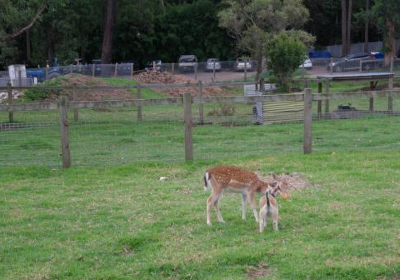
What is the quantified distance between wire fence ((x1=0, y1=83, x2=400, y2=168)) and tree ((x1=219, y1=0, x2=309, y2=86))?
806 inches

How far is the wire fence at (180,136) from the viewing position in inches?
550

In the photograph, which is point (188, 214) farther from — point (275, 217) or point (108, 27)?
point (108, 27)

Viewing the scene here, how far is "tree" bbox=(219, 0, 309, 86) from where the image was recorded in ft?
139

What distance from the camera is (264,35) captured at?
41.9 metres

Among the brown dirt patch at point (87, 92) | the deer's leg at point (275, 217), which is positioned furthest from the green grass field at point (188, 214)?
the brown dirt patch at point (87, 92)

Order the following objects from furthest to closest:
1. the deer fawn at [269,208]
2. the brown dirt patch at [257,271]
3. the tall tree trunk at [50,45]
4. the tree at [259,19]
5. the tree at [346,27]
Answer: the tree at [346,27], the tall tree trunk at [50,45], the tree at [259,19], the deer fawn at [269,208], the brown dirt patch at [257,271]

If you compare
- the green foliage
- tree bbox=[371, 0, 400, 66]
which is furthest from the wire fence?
tree bbox=[371, 0, 400, 66]

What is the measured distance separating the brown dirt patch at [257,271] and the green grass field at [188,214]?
0.01 m

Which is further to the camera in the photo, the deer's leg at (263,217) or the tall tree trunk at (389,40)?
the tall tree trunk at (389,40)

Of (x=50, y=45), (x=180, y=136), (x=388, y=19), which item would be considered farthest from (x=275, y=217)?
(x=50, y=45)

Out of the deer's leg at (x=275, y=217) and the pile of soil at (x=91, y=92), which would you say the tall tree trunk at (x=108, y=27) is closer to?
the pile of soil at (x=91, y=92)

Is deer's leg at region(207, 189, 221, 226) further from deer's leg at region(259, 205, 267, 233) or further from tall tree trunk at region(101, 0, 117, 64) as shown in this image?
tall tree trunk at region(101, 0, 117, 64)

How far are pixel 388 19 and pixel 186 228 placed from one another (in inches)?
1748

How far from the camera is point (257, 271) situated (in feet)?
22.2
